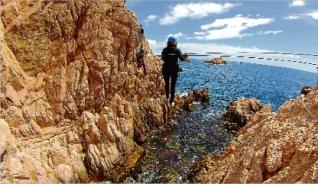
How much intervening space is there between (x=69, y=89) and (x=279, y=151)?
20.0 m

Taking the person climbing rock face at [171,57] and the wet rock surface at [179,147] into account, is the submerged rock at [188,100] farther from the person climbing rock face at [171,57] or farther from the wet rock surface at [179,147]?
the person climbing rock face at [171,57]

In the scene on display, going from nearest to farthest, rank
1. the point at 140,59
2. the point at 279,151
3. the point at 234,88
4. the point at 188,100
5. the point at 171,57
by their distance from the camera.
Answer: the point at 279,151 → the point at 171,57 → the point at 140,59 → the point at 188,100 → the point at 234,88

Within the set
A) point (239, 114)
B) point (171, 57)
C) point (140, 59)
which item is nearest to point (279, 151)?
point (171, 57)

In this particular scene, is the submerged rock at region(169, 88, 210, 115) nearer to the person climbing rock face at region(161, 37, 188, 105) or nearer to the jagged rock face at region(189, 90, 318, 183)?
the person climbing rock face at region(161, 37, 188, 105)

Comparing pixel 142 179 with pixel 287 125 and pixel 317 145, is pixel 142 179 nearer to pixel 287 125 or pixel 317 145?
pixel 287 125

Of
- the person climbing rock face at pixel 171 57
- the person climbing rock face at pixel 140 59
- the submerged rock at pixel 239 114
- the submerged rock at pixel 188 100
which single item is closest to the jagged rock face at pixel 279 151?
the person climbing rock face at pixel 171 57

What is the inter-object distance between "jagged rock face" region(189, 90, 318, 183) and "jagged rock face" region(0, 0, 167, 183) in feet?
43.8

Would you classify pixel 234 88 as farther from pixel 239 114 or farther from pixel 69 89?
pixel 69 89

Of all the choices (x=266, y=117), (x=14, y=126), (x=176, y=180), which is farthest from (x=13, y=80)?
(x=266, y=117)

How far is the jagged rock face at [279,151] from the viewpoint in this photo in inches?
449

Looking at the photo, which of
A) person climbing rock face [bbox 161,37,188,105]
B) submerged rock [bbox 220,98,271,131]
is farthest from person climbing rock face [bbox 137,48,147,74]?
person climbing rock face [bbox 161,37,188,105]

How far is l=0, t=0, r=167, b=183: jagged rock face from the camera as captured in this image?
2544 centimetres

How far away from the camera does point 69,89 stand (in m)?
29.3

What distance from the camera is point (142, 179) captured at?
92.4 ft
